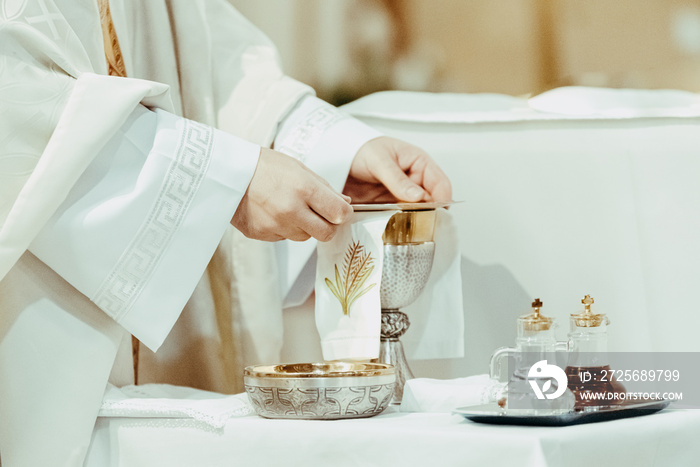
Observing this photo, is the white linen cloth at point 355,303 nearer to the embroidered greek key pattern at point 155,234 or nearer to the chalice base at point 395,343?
the chalice base at point 395,343

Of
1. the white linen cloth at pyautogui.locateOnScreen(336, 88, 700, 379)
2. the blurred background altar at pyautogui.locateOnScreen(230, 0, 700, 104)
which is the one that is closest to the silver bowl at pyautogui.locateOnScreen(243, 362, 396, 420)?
the white linen cloth at pyautogui.locateOnScreen(336, 88, 700, 379)

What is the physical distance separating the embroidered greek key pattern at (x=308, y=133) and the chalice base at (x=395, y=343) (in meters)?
0.31

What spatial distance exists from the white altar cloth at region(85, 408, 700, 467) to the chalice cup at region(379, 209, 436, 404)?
0.18 metres

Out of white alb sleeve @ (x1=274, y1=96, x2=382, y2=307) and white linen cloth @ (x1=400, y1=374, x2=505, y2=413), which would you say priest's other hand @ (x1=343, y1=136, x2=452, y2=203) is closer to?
white alb sleeve @ (x1=274, y1=96, x2=382, y2=307)

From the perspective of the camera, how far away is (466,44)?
171 cm

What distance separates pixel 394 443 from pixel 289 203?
0.33 metres

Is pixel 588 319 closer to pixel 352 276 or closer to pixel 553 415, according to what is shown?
pixel 553 415

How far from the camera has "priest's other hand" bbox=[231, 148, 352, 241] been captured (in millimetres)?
1098

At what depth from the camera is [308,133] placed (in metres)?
1.44

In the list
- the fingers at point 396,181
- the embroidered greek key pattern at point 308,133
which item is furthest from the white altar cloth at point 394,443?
the embroidered greek key pattern at point 308,133

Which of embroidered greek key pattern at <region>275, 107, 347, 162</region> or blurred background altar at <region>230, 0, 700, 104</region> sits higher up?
blurred background altar at <region>230, 0, 700, 104</region>

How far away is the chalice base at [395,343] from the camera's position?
122 cm

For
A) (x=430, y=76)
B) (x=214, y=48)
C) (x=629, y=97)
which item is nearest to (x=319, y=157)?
(x=214, y=48)

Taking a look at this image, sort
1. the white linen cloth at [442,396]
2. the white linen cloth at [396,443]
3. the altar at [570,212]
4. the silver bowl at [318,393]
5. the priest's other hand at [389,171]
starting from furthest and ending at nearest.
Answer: the altar at [570,212] < the priest's other hand at [389,171] < the white linen cloth at [442,396] < the silver bowl at [318,393] < the white linen cloth at [396,443]
